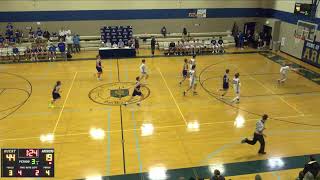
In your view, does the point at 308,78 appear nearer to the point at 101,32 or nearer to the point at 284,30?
the point at 284,30

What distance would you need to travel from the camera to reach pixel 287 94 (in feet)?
62.5

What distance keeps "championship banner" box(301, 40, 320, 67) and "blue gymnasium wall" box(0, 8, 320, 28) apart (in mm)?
2738

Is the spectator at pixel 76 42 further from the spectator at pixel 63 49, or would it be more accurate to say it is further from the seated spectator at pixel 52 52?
the seated spectator at pixel 52 52

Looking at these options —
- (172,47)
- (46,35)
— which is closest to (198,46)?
(172,47)

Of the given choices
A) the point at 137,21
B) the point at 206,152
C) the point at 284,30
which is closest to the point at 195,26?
the point at 137,21

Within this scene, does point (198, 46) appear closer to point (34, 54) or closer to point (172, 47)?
point (172, 47)

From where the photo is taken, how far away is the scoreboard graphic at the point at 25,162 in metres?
7.99

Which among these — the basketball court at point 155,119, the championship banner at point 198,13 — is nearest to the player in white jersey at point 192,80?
the basketball court at point 155,119

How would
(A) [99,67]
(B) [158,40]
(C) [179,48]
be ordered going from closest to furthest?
(A) [99,67], (C) [179,48], (B) [158,40]

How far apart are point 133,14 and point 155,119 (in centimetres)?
1760

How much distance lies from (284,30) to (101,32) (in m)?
17.0

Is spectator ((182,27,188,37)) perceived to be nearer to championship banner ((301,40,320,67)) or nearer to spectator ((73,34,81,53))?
spectator ((73,34,81,53))

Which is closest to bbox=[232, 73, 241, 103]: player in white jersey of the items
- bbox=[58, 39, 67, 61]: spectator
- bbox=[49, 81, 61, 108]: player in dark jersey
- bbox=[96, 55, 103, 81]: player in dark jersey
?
bbox=[96, 55, 103, 81]: player in dark jersey

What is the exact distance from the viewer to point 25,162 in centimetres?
799
